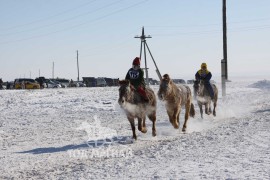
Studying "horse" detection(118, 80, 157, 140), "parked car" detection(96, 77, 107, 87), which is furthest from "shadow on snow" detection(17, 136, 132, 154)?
→ "parked car" detection(96, 77, 107, 87)

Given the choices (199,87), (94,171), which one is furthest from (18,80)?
(94,171)

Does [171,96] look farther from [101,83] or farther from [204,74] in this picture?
[101,83]

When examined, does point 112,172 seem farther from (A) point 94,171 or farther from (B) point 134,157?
(B) point 134,157

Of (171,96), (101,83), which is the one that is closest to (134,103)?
(171,96)

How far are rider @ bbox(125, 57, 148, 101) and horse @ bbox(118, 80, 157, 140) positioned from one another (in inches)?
7.1

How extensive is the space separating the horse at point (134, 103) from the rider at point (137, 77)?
0.18 metres

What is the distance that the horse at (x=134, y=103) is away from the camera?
35.2 feet

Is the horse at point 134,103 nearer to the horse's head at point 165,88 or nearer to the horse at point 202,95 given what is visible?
the horse's head at point 165,88

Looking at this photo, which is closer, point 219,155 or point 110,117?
point 219,155

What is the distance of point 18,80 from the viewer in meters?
52.5

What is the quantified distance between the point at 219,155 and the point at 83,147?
13.6 feet

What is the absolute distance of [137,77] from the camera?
40.0ft

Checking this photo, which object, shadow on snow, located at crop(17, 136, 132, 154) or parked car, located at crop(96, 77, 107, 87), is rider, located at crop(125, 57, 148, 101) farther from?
parked car, located at crop(96, 77, 107, 87)

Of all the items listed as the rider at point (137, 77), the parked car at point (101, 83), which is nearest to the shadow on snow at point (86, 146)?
the rider at point (137, 77)
